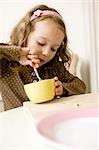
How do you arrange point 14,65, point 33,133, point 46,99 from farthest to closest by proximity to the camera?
point 14,65 < point 46,99 < point 33,133

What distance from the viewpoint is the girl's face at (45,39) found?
0.60 metres

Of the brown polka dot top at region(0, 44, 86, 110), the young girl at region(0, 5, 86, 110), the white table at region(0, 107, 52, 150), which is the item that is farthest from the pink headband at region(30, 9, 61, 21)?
the white table at region(0, 107, 52, 150)

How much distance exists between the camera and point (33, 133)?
36 cm

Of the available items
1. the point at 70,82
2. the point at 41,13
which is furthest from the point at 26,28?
the point at 70,82

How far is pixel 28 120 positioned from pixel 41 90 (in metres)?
0.09

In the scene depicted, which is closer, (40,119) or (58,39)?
(40,119)

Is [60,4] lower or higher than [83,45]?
higher

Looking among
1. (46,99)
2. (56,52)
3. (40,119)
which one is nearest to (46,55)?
(56,52)

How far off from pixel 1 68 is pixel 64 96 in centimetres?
17

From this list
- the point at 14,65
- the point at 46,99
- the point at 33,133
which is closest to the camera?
the point at 33,133

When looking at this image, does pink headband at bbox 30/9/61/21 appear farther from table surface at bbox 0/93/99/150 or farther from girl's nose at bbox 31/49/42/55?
table surface at bbox 0/93/99/150

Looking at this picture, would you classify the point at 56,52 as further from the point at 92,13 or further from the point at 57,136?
the point at 57,136

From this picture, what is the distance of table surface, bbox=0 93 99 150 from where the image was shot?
1.07ft

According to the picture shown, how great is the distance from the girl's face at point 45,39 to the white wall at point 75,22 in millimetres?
40
